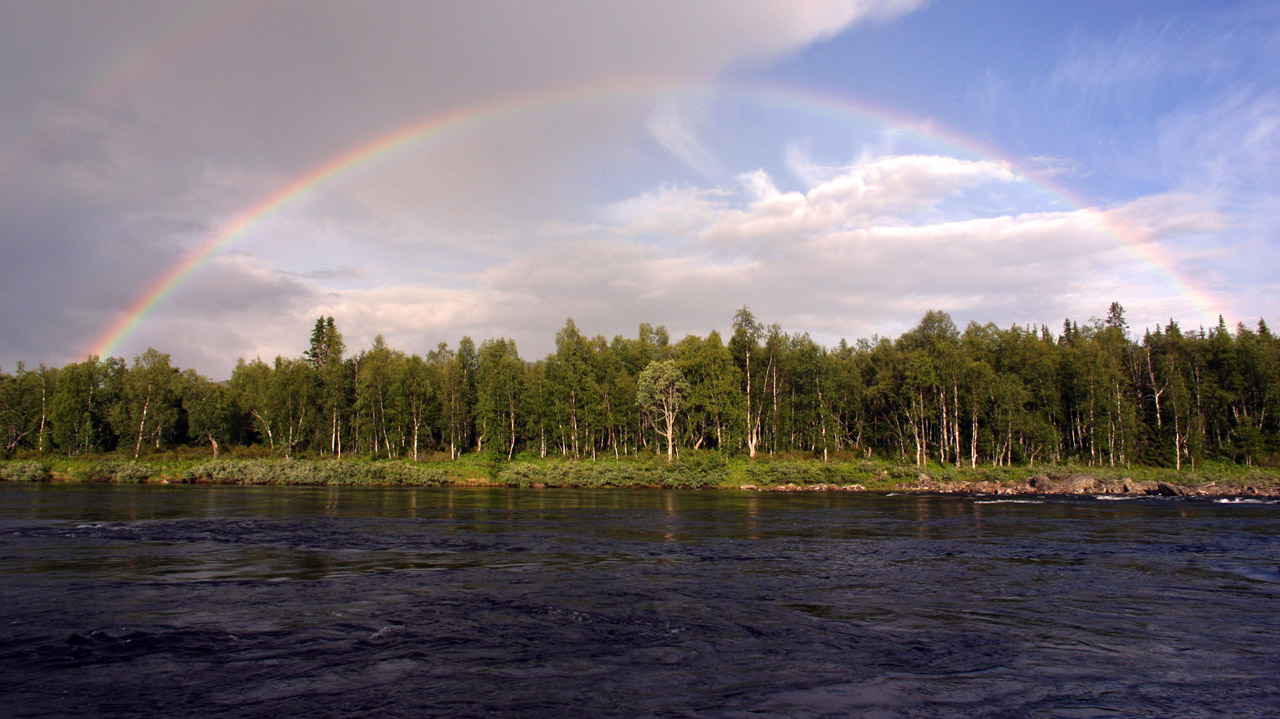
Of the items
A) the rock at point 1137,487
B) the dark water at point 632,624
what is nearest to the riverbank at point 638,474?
the rock at point 1137,487

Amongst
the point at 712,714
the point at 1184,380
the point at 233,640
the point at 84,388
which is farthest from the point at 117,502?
the point at 1184,380

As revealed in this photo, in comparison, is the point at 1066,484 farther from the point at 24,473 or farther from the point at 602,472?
the point at 24,473

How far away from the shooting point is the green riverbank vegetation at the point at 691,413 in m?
75.4

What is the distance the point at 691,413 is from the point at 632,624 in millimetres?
68876

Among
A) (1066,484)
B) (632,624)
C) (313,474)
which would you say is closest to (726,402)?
(1066,484)

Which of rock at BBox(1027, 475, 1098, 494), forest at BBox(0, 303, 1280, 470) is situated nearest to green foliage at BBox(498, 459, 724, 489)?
forest at BBox(0, 303, 1280, 470)

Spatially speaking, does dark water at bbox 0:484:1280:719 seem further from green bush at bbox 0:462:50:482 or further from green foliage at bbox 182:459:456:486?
green bush at bbox 0:462:50:482

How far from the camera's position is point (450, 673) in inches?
408

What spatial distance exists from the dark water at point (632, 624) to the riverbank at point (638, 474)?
133ft

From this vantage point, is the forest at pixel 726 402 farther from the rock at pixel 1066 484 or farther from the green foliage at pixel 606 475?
the rock at pixel 1066 484

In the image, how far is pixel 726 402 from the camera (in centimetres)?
8012

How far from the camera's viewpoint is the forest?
79750 mm

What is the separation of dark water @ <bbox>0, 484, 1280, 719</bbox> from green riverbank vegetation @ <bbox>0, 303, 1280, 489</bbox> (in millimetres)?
48640

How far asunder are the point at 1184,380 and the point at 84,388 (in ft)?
445
